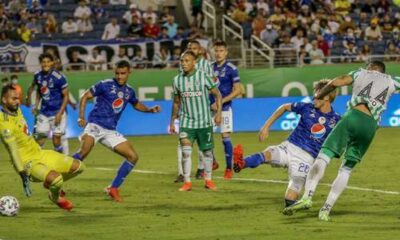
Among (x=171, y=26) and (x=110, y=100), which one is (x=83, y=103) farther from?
(x=171, y=26)

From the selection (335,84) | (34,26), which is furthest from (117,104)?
(34,26)

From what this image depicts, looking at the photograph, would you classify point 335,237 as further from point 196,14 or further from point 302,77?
point 196,14

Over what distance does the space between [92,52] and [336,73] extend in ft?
23.8

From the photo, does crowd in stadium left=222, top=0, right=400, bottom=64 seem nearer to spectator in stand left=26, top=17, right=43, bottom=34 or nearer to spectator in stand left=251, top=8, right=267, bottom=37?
spectator in stand left=251, top=8, right=267, bottom=37

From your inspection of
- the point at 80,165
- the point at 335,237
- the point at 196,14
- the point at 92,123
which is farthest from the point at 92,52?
the point at 335,237

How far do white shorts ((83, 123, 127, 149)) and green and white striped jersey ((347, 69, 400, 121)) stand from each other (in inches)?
165

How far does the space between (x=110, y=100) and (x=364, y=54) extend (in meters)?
20.3

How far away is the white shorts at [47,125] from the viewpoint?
68.8 feet

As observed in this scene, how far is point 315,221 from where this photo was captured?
14.1 meters

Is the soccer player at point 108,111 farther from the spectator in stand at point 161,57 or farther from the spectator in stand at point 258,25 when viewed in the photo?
the spectator in stand at point 258,25

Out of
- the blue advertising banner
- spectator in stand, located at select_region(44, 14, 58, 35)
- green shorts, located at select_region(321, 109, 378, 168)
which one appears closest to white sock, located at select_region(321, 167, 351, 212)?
green shorts, located at select_region(321, 109, 378, 168)

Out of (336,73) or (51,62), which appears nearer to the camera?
(51,62)

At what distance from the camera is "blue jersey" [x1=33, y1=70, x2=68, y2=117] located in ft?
68.3

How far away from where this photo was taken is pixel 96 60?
3316 cm
